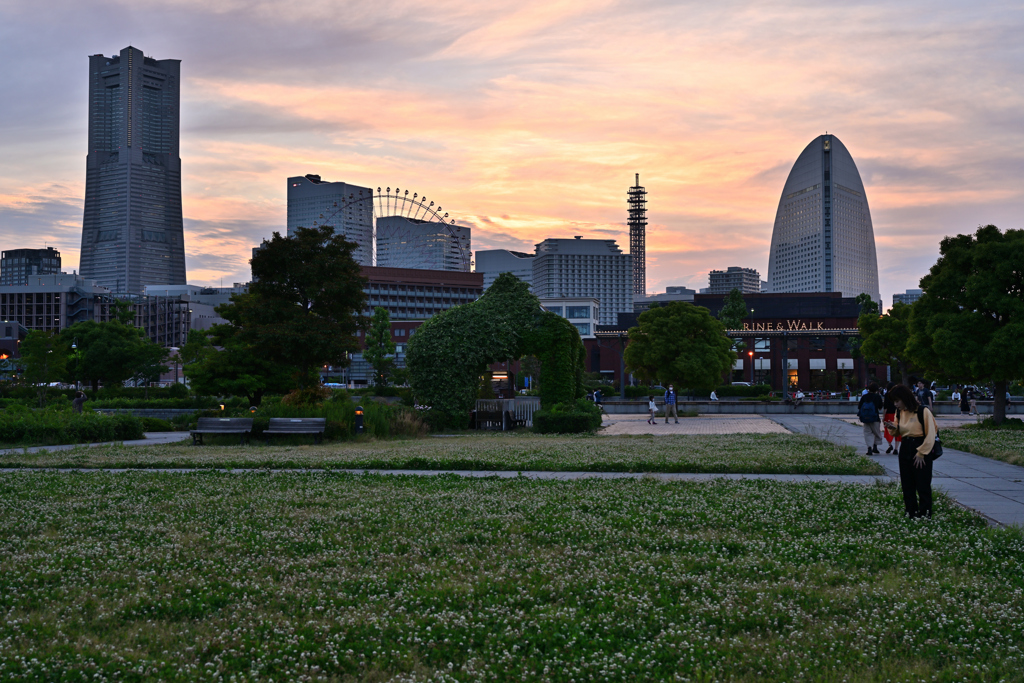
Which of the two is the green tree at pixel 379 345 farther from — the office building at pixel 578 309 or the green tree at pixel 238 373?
the office building at pixel 578 309

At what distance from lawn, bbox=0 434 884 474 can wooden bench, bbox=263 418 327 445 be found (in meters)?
1.25

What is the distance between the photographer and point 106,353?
63.1m

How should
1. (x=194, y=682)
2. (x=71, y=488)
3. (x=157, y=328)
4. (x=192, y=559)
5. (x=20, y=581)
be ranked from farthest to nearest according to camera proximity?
(x=157, y=328) → (x=71, y=488) → (x=192, y=559) → (x=20, y=581) → (x=194, y=682)

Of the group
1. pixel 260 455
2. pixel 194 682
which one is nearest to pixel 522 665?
pixel 194 682

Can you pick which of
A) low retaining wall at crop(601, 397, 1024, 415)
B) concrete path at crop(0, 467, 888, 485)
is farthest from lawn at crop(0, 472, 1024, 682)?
low retaining wall at crop(601, 397, 1024, 415)

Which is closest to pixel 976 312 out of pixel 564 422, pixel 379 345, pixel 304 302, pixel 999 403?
pixel 999 403

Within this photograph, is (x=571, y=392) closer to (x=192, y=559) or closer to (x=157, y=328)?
(x=192, y=559)

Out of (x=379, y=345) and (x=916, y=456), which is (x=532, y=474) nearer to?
(x=916, y=456)

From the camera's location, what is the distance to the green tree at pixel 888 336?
179 ft

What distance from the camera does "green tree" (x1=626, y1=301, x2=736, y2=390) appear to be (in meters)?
46.3

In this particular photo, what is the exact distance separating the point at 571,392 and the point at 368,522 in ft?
71.5

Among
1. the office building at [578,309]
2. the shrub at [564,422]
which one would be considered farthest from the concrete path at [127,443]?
the office building at [578,309]

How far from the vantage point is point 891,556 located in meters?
7.53

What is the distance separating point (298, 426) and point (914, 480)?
1867cm
